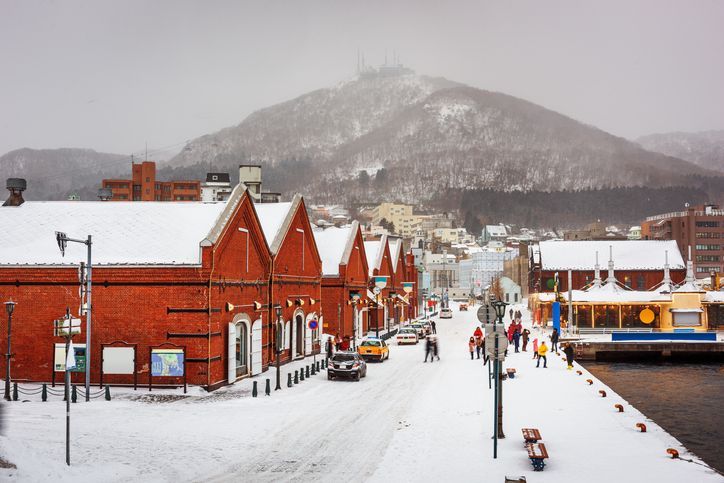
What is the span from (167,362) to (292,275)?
15.5m

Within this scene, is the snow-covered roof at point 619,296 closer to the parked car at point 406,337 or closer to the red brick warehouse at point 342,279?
the parked car at point 406,337

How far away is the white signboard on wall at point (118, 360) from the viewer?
3253 cm

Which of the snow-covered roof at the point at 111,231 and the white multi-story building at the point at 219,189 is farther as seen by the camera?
the white multi-story building at the point at 219,189

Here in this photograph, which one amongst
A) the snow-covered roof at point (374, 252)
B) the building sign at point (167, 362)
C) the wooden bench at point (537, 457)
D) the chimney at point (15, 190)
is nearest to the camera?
the wooden bench at point (537, 457)

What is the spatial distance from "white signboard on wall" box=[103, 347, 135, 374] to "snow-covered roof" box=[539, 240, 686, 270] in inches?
2840

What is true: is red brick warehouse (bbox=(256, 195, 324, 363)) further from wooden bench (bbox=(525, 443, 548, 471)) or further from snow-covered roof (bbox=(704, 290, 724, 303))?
snow-covered roof (bbox=(704, 290, 724, 303))

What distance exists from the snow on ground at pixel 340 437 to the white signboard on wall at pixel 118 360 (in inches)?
66.3

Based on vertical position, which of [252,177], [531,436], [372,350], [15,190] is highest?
[252,177]

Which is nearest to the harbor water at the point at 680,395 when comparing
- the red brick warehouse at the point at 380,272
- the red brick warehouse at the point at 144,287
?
the red brick warehouse at the point at 144,287

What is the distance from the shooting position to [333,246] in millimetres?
64500

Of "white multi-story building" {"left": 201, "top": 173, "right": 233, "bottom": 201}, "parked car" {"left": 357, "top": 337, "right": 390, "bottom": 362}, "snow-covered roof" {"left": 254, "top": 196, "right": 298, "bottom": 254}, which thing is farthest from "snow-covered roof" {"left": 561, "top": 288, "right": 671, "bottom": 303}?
"snow-covered roof" {"left": 254, "top": 196, "right": 298, "bottom": 254}

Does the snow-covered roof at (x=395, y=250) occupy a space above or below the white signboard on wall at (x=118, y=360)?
above

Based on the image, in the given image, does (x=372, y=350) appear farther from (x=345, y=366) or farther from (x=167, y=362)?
(x=167, y=362)

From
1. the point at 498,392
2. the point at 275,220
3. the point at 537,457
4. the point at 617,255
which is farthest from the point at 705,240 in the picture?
the point at 537,457
